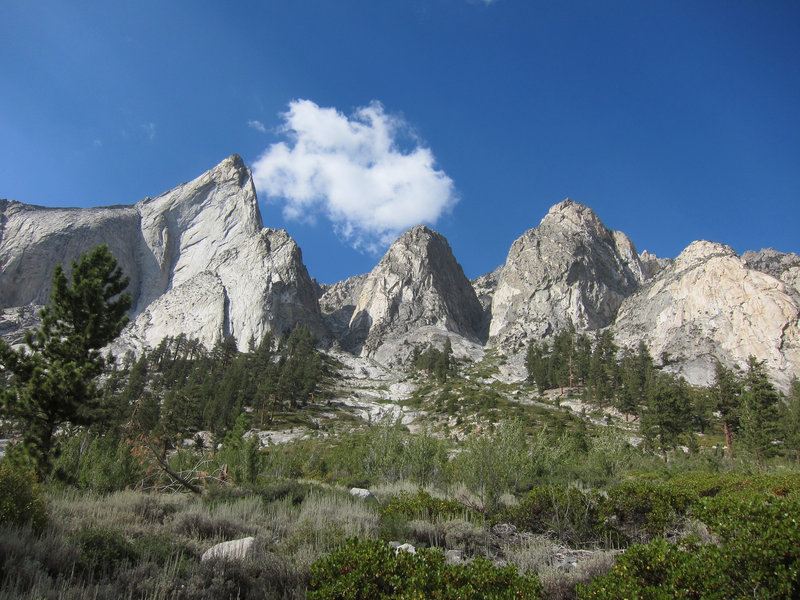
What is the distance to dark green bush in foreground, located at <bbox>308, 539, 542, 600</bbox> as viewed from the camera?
16.3 feet

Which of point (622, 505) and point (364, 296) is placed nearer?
point (622, 505)

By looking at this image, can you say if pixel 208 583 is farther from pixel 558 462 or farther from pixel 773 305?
pixel 773 305

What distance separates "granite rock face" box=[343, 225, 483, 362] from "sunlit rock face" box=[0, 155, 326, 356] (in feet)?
69.0

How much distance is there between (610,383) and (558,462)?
5762cm

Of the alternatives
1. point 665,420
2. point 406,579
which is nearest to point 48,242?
point 665,420

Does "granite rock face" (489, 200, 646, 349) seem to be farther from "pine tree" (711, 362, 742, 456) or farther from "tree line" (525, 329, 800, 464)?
"pine tree" (711, 362, 742, 456)

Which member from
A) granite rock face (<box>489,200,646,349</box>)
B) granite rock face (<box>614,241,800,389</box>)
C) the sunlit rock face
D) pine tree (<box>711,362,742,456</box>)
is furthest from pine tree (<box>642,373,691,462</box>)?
the sunlit rock face

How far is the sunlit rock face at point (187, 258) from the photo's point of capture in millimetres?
110938

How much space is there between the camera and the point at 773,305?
94.3 metres

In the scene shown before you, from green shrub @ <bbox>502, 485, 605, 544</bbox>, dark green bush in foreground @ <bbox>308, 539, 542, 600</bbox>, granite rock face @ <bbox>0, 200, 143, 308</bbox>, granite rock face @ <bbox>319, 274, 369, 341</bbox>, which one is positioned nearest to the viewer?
dark green bush in foreground @ <bbox>308, 539, 542, 600</bbox>

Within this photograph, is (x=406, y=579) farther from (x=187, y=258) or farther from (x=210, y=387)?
(x=187, y=258)

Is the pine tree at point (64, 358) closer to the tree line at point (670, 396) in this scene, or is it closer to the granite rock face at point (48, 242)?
the tree line at point (670, 396)

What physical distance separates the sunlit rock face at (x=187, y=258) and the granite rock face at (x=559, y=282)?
64.5m

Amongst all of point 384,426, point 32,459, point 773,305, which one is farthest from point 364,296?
point 32,459
